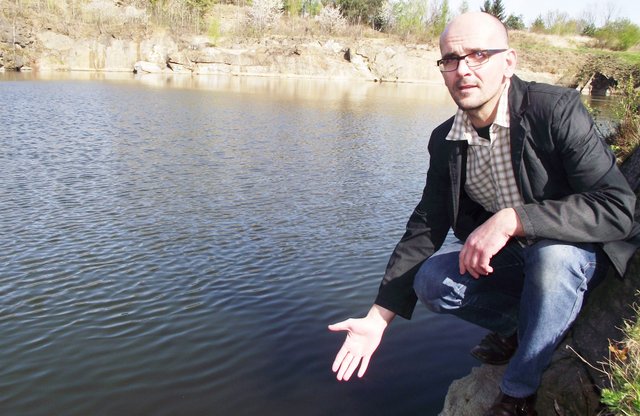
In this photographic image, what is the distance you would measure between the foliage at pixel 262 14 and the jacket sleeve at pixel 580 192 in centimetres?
9604

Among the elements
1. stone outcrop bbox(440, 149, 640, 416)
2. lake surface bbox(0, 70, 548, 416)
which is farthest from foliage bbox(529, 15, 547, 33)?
stone outcrop bbox(440, 149, 640, 416)

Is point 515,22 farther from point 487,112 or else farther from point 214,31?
point 487,112

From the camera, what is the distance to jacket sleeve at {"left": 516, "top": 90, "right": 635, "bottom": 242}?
2.97m

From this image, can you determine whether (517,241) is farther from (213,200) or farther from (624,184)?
(213,200)

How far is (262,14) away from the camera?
9750 cm

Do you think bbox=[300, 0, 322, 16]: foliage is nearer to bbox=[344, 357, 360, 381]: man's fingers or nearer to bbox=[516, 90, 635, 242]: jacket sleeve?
bbox=[516, 90, 635, 242]: jacket sleeve

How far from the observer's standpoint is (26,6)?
279 feet

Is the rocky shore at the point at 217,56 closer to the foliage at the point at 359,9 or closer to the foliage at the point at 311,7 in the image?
the foliage at the point at 359,9

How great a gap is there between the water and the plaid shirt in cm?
261

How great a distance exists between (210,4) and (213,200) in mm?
97243

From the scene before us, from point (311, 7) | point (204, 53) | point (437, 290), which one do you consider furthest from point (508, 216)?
point (311, 7)

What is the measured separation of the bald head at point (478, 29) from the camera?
3297 mm

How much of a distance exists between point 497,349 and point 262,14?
101 meters

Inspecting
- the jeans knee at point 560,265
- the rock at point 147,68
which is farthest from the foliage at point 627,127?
the rock at point 147,68
